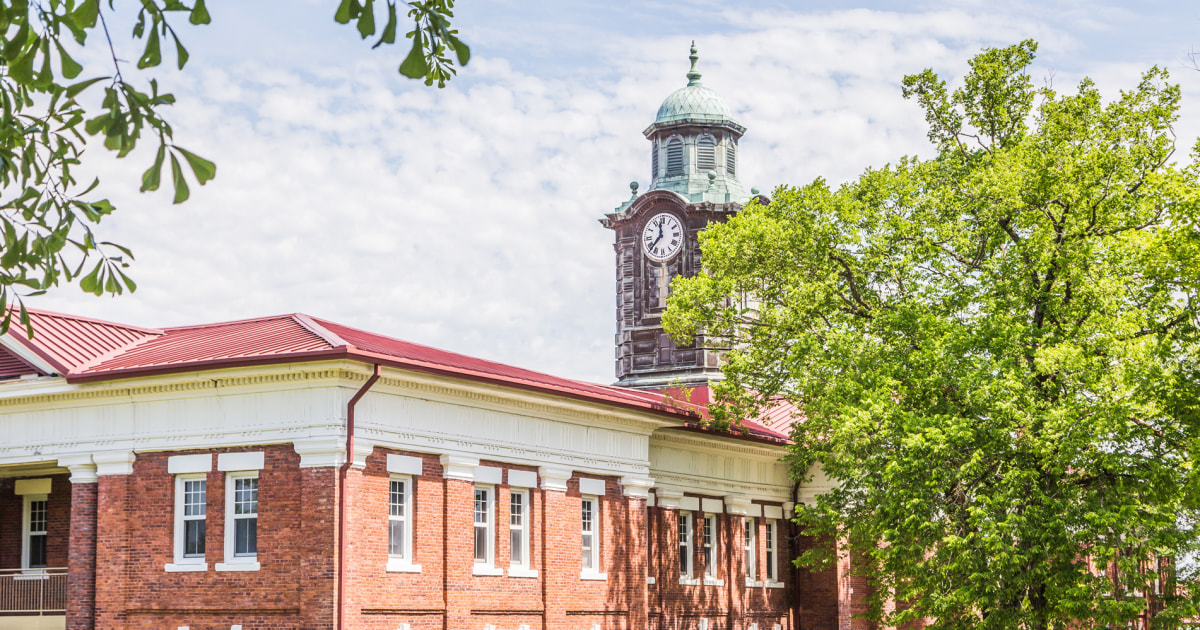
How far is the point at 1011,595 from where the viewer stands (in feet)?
94.9

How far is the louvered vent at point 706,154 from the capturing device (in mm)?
59281

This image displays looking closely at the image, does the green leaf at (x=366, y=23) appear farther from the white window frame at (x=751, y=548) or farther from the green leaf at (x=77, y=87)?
the white window frame at (x=751, y=548)

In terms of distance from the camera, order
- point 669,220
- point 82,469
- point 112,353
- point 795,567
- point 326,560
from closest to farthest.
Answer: point 326,560 → point 82,469 → point 112,353 → point 795,567 → point 669,220

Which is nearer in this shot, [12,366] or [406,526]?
[406,526]

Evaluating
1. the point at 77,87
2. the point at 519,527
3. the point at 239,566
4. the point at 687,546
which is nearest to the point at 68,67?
the point at 77,87

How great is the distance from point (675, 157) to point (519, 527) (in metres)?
32.2

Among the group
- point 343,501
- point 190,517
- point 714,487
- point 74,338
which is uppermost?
point 74,338

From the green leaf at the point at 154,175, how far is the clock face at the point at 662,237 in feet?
167

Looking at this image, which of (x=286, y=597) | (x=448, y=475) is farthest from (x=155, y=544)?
(x=448, y=475)

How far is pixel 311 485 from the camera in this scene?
2484 cm

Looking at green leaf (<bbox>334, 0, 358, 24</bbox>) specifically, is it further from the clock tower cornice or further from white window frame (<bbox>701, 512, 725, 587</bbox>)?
the clock tower cornice

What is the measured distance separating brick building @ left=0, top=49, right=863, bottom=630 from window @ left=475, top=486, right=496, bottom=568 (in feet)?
0.10

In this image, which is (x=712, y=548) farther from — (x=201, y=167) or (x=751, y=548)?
(x=201, y=167)

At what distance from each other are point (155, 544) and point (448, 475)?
5479 millimetres
